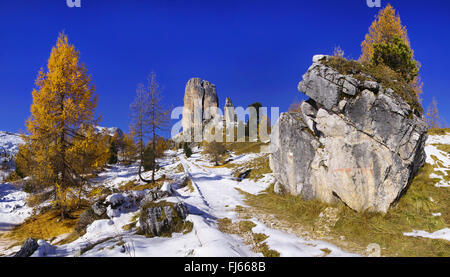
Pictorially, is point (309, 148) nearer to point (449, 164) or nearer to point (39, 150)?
point (449, 164)

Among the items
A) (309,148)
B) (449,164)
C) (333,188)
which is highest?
(309,148)

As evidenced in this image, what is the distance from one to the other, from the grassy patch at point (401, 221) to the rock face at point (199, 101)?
94693 millimetres

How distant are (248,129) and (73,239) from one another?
61.4m

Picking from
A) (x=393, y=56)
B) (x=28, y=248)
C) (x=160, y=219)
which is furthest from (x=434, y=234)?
(x=28, y=248)

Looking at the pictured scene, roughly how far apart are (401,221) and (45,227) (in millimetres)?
17145

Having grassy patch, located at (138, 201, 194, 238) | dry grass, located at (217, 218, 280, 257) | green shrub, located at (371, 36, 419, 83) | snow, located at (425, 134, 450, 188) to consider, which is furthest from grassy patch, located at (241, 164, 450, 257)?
green shrub, located at (371, 36, 419, 83)

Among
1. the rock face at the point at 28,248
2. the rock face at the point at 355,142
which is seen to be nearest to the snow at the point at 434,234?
the rock face at the point at 355,142

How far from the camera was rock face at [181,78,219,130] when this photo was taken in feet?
339

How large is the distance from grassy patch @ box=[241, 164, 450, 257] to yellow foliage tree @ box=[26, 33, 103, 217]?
481 inches

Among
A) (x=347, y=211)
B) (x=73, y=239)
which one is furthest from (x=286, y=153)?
(x=73, y=239)

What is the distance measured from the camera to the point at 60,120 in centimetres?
1076

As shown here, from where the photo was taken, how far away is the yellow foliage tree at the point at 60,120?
1041 centimetres

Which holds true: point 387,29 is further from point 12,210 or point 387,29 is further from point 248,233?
point 12,210

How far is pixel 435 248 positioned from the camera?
17.9 feet
